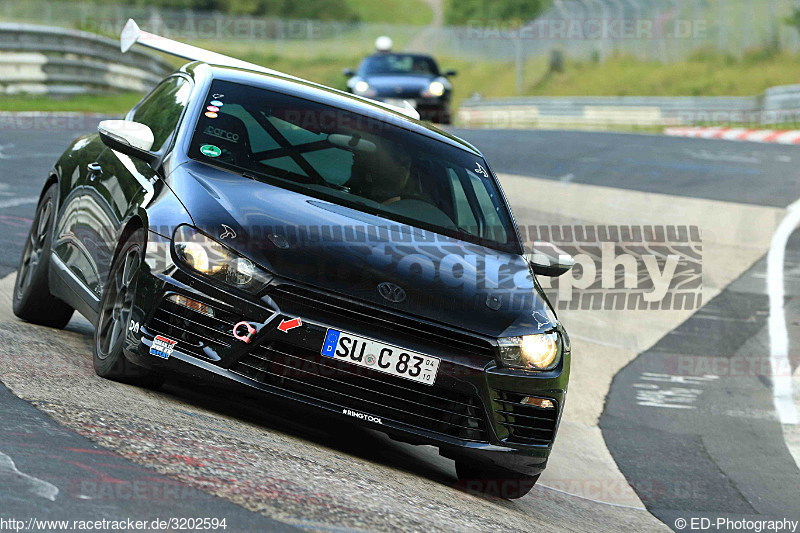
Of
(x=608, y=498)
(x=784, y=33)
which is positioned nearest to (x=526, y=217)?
(x=608, y=498)

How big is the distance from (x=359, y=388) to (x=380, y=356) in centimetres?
18

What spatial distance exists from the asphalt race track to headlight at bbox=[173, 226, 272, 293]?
60cm

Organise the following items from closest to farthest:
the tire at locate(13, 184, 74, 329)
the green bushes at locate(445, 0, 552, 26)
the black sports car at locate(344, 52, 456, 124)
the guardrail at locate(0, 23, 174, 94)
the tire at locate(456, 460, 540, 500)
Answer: the tire at locate(456, 460, 540, 500) < the tire at locate(13, 184, 74, 329) < the guardrail at locate(0, 23, 174, 94) < the black sports car at locate(344, 52, 456, 124) < the green bushes at locate(445, 0, 552, 26)

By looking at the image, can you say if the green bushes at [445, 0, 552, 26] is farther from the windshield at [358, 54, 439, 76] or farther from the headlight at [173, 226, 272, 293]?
the headlight at [173, 226, 272, 293]

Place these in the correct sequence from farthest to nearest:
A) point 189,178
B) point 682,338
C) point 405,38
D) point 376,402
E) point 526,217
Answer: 1. point 405,38
2. point 526,217
3. point 682,338
4. point 189,178
5. point 376,402

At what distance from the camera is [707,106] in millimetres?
32969

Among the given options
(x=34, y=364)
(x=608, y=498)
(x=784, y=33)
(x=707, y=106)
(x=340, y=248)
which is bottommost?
(x=608, y=498)

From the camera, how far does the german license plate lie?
4598 millimetres

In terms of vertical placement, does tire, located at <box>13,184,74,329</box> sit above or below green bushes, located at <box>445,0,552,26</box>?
below

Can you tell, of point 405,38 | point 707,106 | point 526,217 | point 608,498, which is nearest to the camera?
point 608,498

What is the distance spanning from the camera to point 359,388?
4.69m

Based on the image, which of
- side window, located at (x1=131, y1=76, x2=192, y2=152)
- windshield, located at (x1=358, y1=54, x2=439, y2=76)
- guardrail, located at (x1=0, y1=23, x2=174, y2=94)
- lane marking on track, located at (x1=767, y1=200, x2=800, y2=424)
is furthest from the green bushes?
side window, located at (x1=131, y1=76, x2=192, y2=152)

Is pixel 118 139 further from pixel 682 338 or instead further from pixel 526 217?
pixel 526 217

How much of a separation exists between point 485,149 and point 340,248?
51.0 feet
